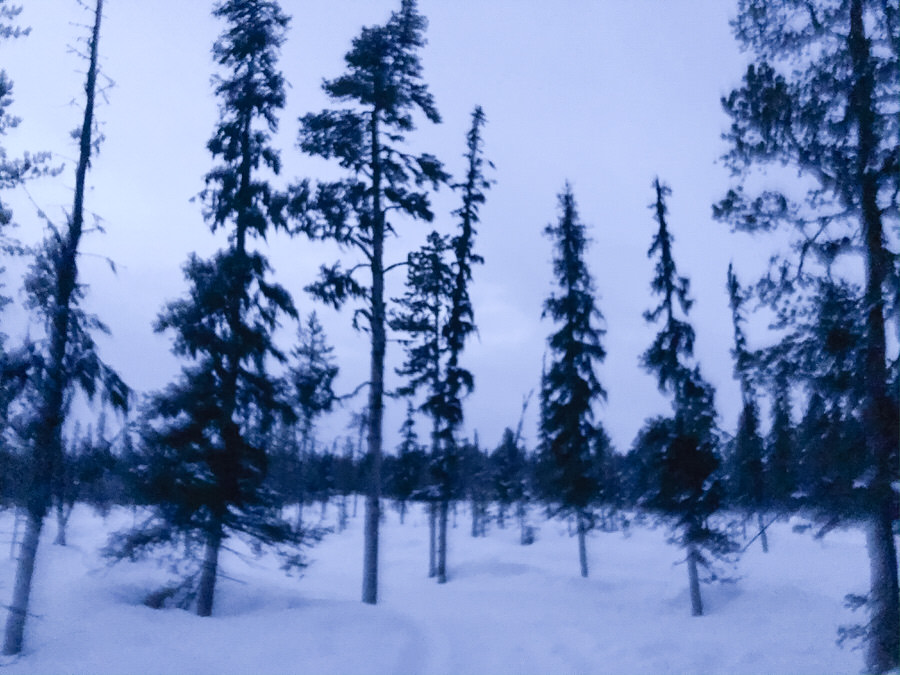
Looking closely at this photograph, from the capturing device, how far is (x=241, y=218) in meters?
16.1

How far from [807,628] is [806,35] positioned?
14.1 metres

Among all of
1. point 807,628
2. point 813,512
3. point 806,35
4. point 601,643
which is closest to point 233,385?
point 601,643

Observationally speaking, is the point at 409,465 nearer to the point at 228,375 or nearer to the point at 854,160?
the point at 228,375

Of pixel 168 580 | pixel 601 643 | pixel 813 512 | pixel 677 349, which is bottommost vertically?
pixel 601 643

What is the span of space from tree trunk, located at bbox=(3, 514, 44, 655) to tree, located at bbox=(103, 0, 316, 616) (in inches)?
97.0

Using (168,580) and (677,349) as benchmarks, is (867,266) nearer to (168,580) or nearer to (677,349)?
(677,349)

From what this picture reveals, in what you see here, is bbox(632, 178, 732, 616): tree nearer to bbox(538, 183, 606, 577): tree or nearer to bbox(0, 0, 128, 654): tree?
bbox(538, 183, 606, 577): tree

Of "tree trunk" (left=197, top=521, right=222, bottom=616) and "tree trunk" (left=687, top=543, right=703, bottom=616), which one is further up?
"tree trunk" (left=197, top=521, right=222, bottom=616)

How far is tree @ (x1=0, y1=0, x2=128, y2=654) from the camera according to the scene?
11414 mm

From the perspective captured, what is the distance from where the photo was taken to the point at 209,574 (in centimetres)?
1427

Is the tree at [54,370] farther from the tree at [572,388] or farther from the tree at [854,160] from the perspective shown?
the tree at [572,388]

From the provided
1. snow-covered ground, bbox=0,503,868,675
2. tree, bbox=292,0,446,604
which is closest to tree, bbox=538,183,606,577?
snow-covered ground, bbox=0,503,868,675

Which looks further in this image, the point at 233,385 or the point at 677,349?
the point at 677,349

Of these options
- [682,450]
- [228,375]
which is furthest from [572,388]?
[228,375]
